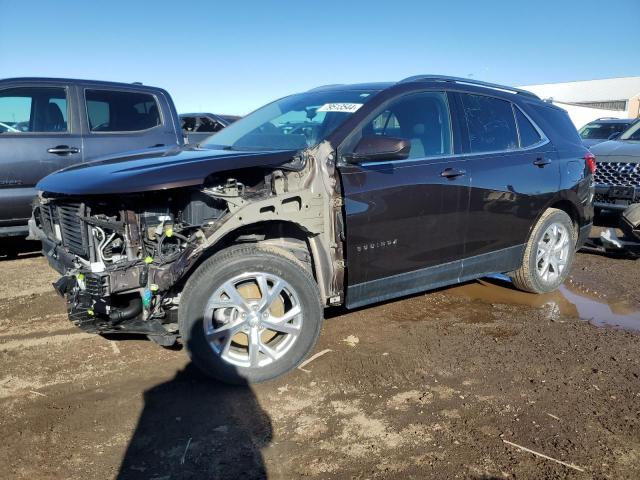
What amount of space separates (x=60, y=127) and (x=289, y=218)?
3.82 m

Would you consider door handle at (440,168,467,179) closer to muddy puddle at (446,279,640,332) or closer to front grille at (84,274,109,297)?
muddy puddle at (446,279,640,332)

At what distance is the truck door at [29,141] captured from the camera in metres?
5.21

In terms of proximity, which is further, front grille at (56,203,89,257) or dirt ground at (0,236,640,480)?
front grille at (56,203,89,257)

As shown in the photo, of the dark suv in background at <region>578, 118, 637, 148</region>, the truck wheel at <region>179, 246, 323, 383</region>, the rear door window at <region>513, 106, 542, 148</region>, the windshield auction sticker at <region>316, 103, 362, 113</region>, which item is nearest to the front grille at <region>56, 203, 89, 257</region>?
the truck wheel at <region>179, 246, 323, 383</region>

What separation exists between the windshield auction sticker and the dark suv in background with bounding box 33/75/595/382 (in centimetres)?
1

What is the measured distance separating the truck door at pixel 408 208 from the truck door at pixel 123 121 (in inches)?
118

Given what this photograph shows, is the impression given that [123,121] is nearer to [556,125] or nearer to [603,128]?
[556,125]

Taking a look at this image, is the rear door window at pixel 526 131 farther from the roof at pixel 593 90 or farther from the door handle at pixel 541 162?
the roof at pixel 593 90

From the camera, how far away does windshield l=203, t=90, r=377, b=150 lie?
3570 millimetres

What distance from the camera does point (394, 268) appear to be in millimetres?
3650

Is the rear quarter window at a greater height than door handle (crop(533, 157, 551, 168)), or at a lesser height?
greater

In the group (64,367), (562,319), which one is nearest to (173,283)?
(64,367)

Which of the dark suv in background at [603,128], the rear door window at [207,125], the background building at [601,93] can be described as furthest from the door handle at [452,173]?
the background building at [601,93]

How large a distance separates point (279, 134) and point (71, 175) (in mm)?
1487
